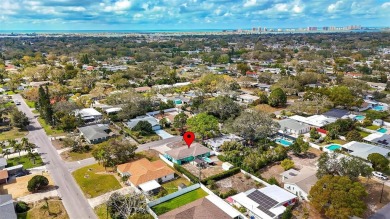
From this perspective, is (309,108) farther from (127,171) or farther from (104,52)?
(104,52)

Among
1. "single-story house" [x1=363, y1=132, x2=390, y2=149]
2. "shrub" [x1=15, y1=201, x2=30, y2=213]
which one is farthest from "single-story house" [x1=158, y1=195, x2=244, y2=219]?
"single-story house" [x1=363, y1=132, x2=390, y2=149]

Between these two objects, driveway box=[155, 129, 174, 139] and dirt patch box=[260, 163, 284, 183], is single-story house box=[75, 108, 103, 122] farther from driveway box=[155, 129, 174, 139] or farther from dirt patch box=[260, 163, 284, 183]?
dirt patch box=[260, 163, 284, 183]

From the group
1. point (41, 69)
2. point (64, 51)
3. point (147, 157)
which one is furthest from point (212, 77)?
point (64, 51)

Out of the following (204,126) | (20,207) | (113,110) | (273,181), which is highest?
(204,126)

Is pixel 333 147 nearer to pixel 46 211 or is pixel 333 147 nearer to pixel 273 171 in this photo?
pixel 273 171

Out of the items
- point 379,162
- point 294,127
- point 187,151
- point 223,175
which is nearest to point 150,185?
point 223,175

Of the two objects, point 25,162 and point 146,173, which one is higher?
point 146,173

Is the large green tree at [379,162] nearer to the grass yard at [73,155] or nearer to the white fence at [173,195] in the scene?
the white fence at [173,195]
